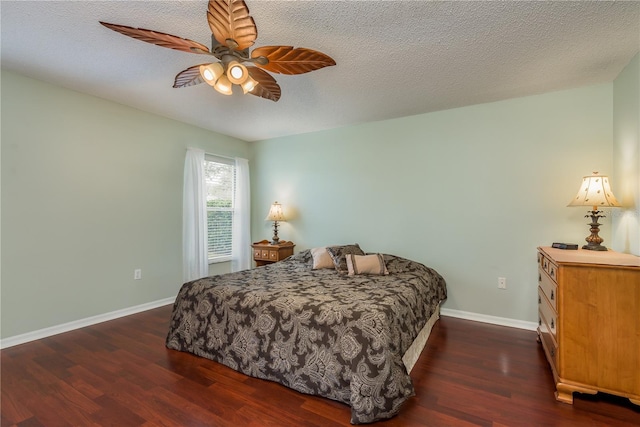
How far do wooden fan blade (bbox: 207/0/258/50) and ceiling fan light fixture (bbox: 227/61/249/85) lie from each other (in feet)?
0.36

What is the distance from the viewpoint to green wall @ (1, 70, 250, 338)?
8.71 feet

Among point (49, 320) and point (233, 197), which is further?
point (233, 197)

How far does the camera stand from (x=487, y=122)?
3213mm

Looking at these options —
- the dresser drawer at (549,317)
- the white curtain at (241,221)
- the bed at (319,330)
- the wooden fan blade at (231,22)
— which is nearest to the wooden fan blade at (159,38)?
the wooden fan blade at (231,22)

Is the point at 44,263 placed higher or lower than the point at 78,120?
lower

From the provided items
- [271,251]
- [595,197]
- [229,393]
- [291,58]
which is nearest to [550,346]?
[595,197]

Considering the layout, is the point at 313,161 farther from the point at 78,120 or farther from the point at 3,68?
the point at 3,68

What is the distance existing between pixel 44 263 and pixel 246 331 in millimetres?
2203

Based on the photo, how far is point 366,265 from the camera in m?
3.05

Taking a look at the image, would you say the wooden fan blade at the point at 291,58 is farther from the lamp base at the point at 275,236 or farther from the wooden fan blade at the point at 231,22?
the lamp base at the point at 275,236

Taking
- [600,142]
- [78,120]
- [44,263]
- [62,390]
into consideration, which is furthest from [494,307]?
[78,120]

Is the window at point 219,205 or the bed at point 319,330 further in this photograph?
the window at point 219,205

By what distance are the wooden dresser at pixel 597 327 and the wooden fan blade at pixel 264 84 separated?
2.22 meters

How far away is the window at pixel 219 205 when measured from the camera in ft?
14.4
